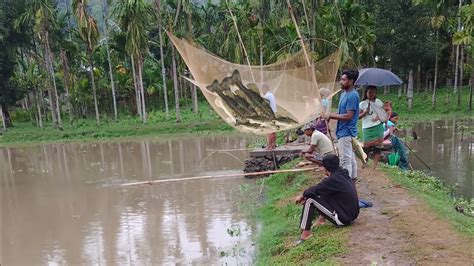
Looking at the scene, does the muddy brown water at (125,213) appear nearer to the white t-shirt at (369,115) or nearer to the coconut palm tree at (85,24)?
the white t-shirt at (369,115)

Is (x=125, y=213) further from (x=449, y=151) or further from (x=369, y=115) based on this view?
(x=449, y=151)

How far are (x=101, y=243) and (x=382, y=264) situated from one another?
A: 3898 mm

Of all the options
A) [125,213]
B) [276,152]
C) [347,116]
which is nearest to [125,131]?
[276,152]

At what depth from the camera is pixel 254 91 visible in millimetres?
6805

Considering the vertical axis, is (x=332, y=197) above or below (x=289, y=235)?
above

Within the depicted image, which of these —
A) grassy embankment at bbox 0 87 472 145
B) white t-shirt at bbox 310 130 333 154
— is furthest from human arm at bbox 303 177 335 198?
grassy embankment at bbox 0 87 472 145

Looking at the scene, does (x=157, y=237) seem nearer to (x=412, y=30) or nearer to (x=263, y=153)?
(x=263, y=153)

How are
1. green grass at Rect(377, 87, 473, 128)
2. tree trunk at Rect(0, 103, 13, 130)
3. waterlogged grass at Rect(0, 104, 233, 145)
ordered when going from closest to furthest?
1. green grass at Rect(377, 87, 473, 128)
2. waterlogged grass at Rect(0, 104, 233, 145)
3. tree trunk at Rect(0, 103, 13, 130)

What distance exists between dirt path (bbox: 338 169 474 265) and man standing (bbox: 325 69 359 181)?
667 millimetres

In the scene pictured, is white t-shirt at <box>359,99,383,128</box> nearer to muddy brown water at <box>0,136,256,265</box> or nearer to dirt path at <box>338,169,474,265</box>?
dirt path at <box>338,169,474,265</box>

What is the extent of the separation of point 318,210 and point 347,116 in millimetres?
1234

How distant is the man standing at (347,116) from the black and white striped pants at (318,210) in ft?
3.18

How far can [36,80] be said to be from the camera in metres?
22.8

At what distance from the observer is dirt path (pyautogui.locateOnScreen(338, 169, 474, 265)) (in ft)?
12.4
